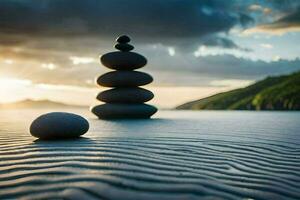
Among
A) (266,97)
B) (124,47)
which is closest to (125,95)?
(124,47)

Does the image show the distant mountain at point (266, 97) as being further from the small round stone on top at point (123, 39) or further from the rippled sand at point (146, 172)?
the rippled sand at point (146, 172)

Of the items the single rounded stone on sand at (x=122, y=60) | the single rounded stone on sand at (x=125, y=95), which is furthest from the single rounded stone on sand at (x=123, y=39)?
the single rounded stone on sand at (x=125, y=95)

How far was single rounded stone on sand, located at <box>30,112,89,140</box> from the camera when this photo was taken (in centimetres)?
A: 771

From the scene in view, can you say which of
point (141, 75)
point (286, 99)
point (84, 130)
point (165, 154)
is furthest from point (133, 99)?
point (286, 99)

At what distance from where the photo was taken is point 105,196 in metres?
3.53

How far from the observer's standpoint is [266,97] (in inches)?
5305

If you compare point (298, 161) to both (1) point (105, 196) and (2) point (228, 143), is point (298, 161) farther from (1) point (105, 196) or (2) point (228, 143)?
(1) point (105, 196)

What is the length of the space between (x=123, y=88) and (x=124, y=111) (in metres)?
1.09

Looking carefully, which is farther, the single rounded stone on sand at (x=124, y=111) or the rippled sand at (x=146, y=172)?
the single rounded stone on sand at (x=124, y=111)

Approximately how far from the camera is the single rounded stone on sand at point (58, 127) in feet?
25.3

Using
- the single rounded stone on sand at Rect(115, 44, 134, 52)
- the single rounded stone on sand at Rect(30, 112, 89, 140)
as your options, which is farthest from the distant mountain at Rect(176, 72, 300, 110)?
→ the single rounded stone on sand at Rect(30, 112, 89, 140)

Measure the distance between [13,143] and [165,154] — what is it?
302 centimetres

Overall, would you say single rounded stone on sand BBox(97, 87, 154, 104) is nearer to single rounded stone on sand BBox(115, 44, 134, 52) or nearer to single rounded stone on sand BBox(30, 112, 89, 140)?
single rounded stone on sand BBox(115, 44, 134, 52)

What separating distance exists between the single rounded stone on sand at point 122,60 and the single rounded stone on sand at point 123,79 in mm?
327
